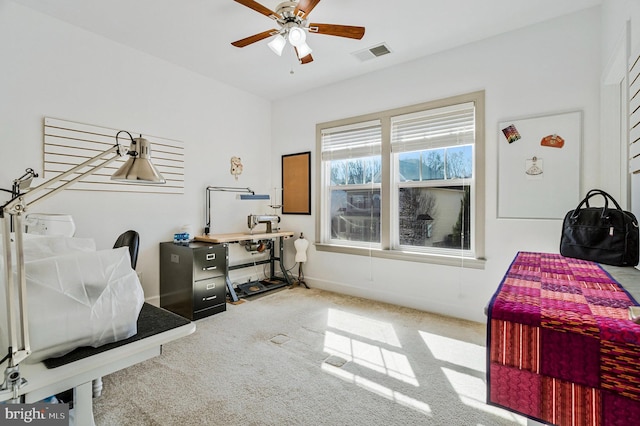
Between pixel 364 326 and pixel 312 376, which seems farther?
pixel 364 326

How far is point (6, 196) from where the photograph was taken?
8.40 ft

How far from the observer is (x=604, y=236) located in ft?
6.08

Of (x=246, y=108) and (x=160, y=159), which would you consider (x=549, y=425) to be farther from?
(x=246, y=108)

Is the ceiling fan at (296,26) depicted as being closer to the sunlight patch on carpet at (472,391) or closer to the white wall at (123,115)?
the white wall at (123,115)

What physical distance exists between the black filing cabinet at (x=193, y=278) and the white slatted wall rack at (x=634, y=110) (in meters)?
3.50

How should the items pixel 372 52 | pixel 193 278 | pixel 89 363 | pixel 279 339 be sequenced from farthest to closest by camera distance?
pixel 372 52, pixel 193 278, pixel 279 339, pixel 89 363

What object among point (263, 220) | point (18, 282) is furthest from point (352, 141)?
point (18, 282)

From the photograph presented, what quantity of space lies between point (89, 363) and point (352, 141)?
3679 mm

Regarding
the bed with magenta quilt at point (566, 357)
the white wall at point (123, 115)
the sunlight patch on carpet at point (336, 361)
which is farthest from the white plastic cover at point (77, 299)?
the white wall at point (123, 115)

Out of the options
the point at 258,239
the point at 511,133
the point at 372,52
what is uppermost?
the point at 372,52

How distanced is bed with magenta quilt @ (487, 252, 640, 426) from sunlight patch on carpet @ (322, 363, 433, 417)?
Result: 790 millimetres

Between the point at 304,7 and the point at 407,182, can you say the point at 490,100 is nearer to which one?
the point at 407,182

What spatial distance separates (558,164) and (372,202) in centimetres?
193

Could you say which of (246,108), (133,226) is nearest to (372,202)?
(246,108)
